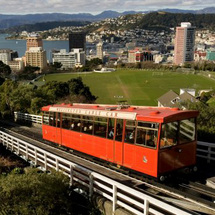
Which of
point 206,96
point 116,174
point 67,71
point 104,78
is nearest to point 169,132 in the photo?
point 116,174

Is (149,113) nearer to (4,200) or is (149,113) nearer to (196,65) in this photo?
(4,200)

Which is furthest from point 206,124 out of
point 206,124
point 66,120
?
point 66,120

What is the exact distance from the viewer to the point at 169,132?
9594 millimetres

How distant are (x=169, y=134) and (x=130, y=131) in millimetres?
1368

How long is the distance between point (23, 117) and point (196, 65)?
108m

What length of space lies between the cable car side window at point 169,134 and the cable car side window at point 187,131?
244mm

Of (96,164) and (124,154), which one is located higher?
(124,154)

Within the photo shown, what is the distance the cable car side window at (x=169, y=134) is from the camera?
31.0ft

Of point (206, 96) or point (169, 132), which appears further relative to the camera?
point (206, 96)

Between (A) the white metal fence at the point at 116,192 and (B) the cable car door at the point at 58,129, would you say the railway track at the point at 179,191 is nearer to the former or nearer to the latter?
(A) the white metal fence at the point at 116,192

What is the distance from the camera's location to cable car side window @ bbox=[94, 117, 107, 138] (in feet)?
38.0

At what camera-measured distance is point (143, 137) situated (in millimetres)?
9859

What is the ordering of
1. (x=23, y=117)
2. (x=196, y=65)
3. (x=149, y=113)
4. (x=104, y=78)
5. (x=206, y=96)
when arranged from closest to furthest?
(x=149, y=113), (x=23, y=117), (x=206, y=96), (x=104, y=78), (x=196, y=65)

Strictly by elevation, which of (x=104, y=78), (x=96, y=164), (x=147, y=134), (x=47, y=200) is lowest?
(x=104, y=78)
